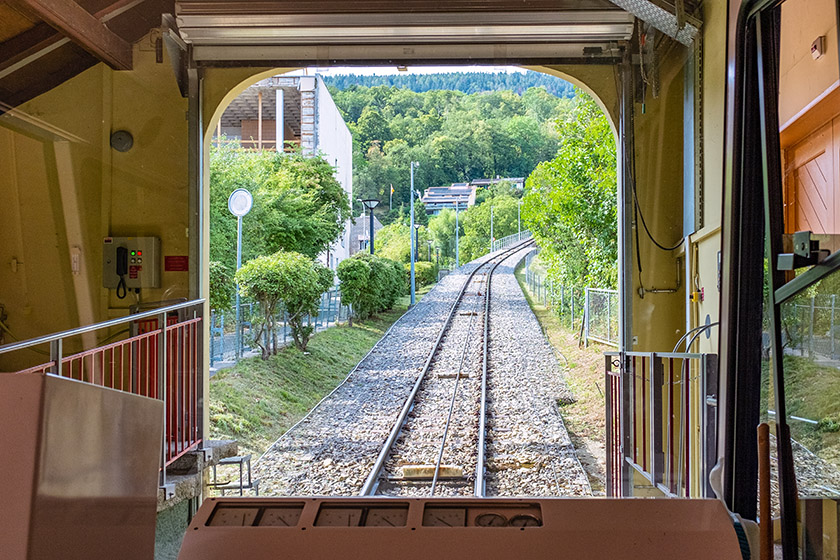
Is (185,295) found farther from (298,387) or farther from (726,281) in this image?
(726,281)

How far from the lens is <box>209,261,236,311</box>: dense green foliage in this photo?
26.2 feet

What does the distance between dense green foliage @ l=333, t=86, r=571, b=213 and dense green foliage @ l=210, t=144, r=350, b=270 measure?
33 cm

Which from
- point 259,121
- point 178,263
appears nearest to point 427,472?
point 178,263

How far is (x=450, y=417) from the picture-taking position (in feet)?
25.2

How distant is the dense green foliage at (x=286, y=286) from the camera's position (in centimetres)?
758

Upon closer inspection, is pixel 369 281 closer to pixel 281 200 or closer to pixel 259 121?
pixel 281 200

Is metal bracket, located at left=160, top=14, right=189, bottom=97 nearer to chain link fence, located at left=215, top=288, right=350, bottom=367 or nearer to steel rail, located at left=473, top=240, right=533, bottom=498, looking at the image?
Result: chain link fence, located at left=215, top=288, right=350, bottom=367

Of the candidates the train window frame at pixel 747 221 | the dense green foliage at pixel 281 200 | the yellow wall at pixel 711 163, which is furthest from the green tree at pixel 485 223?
the train window frame at pixel 747 221

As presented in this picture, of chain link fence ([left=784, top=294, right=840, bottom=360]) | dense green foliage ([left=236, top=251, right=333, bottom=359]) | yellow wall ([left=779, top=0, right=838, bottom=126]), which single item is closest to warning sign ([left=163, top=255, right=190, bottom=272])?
dense green foliage ([left=236, top=251, right=333, bottom=359])

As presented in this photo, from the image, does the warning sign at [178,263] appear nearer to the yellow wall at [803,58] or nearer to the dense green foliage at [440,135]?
the dense green foliage at [440,135]

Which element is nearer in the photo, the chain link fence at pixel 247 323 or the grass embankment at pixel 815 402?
the grass embankment at pixel 815 402

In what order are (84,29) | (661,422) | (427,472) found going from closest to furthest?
(661,422), (84,29), (427,472)

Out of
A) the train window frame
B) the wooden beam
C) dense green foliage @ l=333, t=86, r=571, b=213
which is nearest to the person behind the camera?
the train window frame

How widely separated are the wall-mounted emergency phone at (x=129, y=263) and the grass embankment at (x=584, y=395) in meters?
3.82
